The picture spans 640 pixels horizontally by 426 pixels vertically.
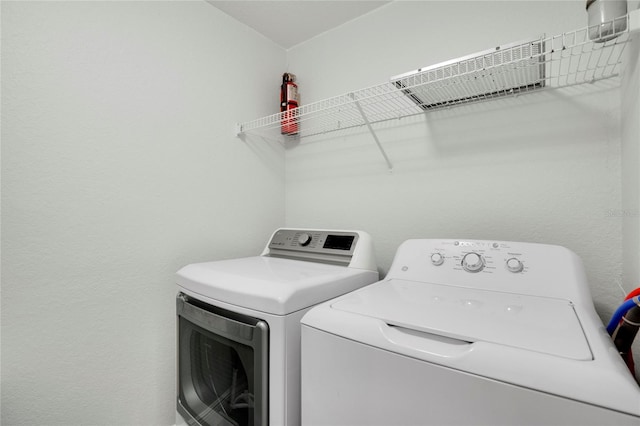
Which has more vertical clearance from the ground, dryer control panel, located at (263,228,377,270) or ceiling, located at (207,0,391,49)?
ceiling, located at (207,0,391,49)

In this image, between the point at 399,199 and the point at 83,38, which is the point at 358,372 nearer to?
the point at 399,199

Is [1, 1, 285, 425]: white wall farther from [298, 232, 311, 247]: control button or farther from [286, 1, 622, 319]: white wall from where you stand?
[286, 1, 622, 319]: white wall

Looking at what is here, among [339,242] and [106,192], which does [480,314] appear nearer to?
[339,242]

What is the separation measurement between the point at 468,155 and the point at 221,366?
1392mm

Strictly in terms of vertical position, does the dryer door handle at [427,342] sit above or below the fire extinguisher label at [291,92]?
below

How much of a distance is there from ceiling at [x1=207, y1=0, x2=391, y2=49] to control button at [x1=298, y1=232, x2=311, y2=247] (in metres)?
1.28

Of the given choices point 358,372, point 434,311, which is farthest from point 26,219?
point 434,311

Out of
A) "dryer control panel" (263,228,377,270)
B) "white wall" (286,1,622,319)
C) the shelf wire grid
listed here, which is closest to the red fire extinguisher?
"white wall" (286,1,622,319)

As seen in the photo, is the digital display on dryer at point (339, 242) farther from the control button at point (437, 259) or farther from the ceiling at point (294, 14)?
the ceiling at point (294, 14)

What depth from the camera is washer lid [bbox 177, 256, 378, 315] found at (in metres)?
0.90

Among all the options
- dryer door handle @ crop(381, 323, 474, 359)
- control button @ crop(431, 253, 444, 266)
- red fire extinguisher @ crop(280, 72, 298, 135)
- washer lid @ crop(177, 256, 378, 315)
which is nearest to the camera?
dryer door handle @ crop(381, 323, 474, 359)

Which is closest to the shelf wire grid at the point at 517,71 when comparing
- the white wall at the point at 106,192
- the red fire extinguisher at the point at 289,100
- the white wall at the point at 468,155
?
the white wall at the point at 468,155

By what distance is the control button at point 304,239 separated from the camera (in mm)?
1528

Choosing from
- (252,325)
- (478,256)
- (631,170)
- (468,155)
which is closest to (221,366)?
(252,325)
